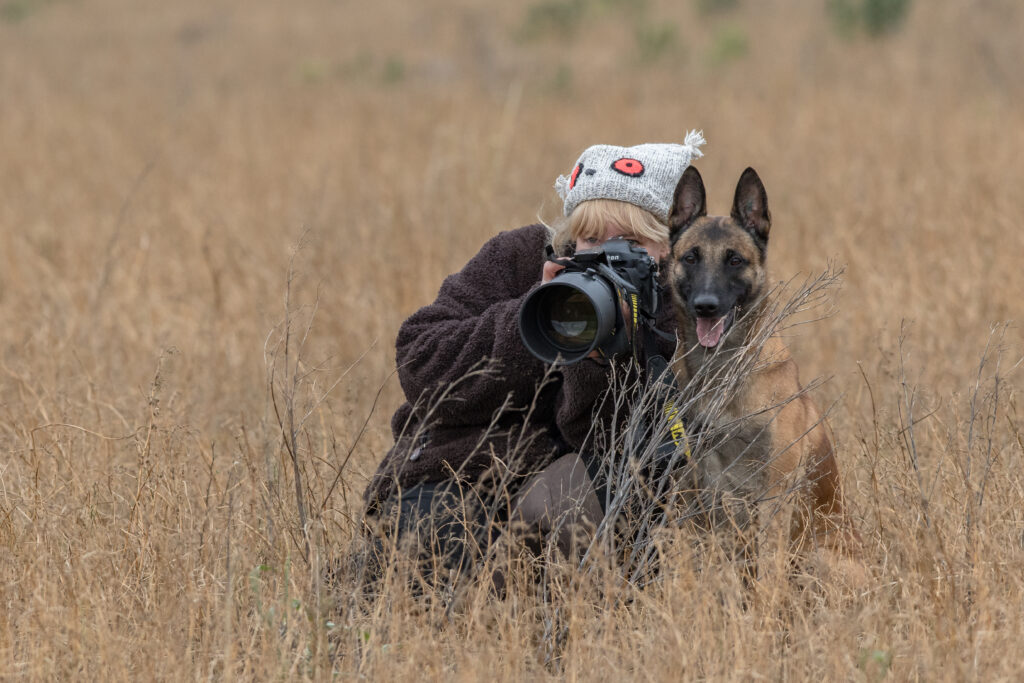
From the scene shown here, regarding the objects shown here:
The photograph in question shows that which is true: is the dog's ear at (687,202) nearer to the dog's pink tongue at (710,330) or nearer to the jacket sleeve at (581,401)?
the dog's pink tongue at (710,330)

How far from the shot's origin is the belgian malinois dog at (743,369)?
3.00 metres

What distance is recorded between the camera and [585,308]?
9.00 feet

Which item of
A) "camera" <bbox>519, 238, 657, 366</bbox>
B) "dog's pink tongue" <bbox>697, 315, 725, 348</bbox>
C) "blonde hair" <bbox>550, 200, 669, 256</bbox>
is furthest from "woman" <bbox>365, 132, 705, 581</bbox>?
"dog's pink tongue" <bbox>697, 315, 725, 348</bbox>

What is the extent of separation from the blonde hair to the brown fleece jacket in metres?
0.22

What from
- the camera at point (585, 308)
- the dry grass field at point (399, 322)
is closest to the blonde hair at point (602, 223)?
the camera at point (585, 308)

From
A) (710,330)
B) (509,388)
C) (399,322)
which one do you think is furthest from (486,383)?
(399,322)

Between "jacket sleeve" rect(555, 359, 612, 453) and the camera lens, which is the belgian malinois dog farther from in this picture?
the camera lens

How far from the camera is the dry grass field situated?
254 centimetres

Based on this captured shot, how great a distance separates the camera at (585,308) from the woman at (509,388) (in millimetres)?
104

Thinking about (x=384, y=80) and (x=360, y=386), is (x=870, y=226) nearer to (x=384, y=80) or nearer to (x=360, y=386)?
(x=360, y=386)

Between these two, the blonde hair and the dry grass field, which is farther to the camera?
the blonde hair

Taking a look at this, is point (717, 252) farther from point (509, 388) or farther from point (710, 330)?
point (509, 388)

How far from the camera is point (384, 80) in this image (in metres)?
12.8

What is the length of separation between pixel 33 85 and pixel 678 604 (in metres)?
11.9
